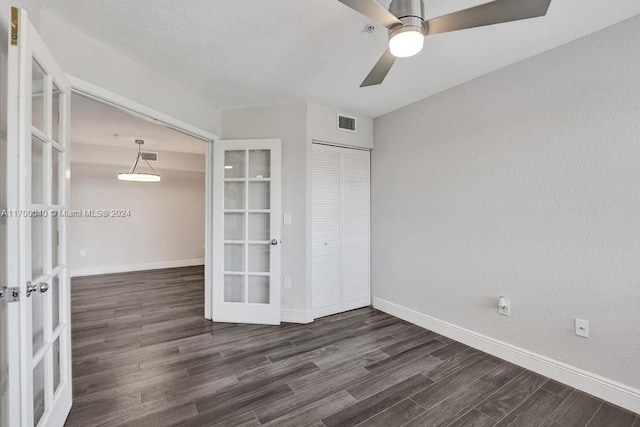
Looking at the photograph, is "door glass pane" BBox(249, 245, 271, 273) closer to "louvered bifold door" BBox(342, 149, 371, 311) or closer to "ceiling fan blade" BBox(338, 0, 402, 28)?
"louvered bifold door" BBox(342, 149, 371, 311)

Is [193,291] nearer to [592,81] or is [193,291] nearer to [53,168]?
[53,168]

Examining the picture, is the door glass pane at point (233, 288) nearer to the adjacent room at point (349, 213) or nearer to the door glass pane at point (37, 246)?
the adjacent room at point (349, 213)

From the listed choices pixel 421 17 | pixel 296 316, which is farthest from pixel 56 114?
pixel 296 316

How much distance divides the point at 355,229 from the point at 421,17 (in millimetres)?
2534

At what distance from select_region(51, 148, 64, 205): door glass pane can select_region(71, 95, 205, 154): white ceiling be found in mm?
1506

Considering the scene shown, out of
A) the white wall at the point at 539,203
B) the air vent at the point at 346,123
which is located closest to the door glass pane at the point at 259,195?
the air vent at the point at 346,123

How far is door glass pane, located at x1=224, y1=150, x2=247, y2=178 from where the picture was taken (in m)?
3.26

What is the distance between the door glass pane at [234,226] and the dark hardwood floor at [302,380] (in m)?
1.01

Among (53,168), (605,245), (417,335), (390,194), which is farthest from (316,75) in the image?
(417,335)

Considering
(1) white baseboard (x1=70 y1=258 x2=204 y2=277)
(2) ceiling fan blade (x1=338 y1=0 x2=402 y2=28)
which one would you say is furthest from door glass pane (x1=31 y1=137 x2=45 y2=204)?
(1) white baseboard (x1=70 y1=258 x2=204 y2=277)

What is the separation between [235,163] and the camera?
3.29 m

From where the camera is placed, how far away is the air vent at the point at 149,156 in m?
5.46

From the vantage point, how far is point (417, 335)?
2863 mm

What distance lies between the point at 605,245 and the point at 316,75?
2.53 m
